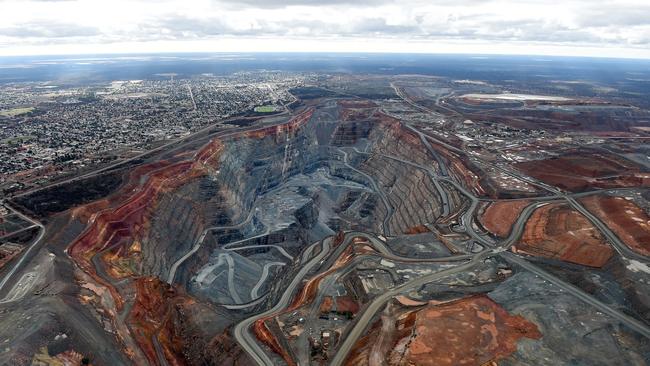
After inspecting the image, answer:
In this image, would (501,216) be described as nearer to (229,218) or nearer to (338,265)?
(338,265)

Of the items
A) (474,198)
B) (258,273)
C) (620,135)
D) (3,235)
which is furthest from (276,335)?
(620,135)

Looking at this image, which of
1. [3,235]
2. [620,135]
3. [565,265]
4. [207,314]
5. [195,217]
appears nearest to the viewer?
[207,314]

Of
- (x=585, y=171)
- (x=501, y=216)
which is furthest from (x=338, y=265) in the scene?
(x=585, y=171)

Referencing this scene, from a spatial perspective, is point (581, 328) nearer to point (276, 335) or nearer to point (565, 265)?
point (565, 265)

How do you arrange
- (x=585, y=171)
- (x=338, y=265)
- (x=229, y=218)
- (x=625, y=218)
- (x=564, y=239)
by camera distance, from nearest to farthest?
(x=338, y=265) < (x=564, y=239) < (x=625, y=218) < (x=229, y=218) < (x=585, y=171)

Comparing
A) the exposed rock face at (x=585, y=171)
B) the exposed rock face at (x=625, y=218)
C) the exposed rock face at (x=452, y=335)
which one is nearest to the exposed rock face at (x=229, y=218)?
the exposed rock face at (x=452, y=335)

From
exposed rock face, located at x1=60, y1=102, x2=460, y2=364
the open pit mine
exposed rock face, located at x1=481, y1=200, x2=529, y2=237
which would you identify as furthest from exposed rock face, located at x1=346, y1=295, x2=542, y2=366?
exposed rock face, located at x1=481, y1=200, x2=529, y2=237
